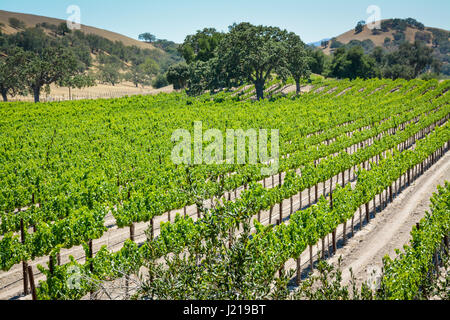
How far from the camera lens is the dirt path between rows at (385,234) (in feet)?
57.1

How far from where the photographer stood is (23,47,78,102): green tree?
289ft

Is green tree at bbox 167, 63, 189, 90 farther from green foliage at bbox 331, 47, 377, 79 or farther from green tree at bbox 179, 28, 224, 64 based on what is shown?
green foliage at bbox 331, 47, 377, 79

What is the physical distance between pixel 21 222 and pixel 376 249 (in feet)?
57.6

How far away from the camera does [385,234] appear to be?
20531 millimetres

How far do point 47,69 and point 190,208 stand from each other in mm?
79112

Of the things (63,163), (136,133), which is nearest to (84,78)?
(136,133)

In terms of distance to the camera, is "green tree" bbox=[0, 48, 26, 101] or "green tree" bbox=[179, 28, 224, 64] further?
"green tree" bbox=[179, 28, 224, 64]

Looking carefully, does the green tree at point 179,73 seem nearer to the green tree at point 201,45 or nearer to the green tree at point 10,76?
the green tree at point 201,45

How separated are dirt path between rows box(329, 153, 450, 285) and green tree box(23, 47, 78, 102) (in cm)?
8622

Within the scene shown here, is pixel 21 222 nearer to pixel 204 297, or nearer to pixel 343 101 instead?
pixel 204 297

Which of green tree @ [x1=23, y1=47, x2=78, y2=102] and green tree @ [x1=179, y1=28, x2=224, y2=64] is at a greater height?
green tree @ [x1=179, y1=28, x2=224, y2=64]

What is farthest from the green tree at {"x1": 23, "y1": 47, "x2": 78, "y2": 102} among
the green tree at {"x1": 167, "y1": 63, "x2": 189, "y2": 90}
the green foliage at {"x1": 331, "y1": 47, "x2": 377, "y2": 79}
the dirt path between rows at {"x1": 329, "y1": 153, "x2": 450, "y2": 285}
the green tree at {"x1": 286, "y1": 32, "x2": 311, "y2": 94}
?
the dirt path between rows at {"x1": 329, "y1": 153, "x2": 450, "y2": 285}

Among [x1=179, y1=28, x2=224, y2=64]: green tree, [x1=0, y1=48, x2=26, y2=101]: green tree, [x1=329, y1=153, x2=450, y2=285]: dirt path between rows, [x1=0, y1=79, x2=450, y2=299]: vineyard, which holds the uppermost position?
[x1=179, y1=28, x2=224, y2=64]: green tree

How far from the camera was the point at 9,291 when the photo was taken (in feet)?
51.1
